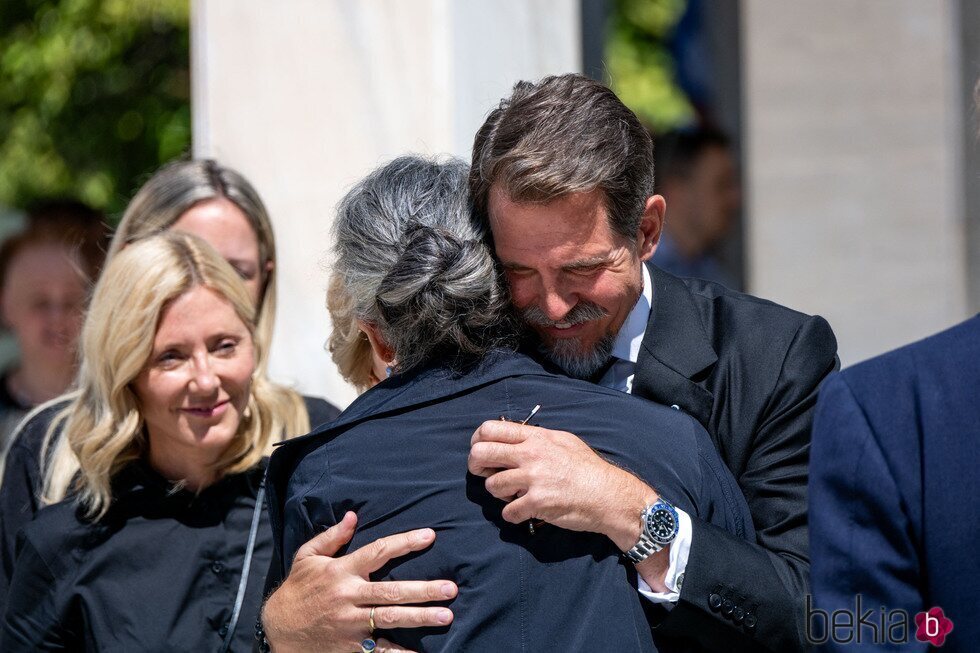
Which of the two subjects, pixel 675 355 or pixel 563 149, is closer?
pixel 563 149

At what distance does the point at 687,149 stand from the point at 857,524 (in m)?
5.16

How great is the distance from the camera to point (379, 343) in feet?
7.25

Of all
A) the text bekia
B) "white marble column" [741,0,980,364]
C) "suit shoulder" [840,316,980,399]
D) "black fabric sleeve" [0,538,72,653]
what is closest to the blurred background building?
"white marble column" [741,0,980,364]

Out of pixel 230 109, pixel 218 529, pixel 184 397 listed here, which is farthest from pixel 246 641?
pixel 230 109

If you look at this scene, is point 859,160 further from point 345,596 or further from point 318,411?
point 345,596

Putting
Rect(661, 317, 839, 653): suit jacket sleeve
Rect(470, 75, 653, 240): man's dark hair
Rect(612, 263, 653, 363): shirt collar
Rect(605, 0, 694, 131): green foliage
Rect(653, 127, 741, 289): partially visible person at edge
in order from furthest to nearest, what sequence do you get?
Rect(605, 0, 694, 131): green foliage < Rect(653, 127, 741, 289): partially visible person at edge < Rect(612, 263, 653, 363): shirt collar < Rect(470, 75, 653, 240): man's dark hair < Rect(661, 317, 839, 653): suit jacket sleeve

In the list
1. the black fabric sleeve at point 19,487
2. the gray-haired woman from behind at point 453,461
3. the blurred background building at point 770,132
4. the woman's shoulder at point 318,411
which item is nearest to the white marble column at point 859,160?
the blurred background building at point 770,132

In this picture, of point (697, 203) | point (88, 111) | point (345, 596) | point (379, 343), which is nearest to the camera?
point (345, 596)

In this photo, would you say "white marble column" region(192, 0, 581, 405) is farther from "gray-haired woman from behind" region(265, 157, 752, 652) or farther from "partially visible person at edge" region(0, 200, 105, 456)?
"gray-haired woman from behind" region(265, 157, 752, 652)

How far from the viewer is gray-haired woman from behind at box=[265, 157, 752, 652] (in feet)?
5.97

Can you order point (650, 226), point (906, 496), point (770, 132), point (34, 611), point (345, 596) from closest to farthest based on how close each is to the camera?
1. point (906, 496)
2. point (345, 596)
3. point (650, 226)
4. point (34, 611)
5. point (770, 132)

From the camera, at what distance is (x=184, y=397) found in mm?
2867

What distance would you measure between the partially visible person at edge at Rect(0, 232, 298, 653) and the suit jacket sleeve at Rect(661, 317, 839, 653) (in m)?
1.23

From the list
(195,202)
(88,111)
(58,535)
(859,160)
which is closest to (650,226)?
(58,535)
